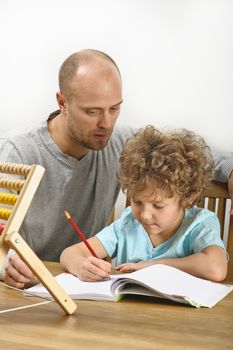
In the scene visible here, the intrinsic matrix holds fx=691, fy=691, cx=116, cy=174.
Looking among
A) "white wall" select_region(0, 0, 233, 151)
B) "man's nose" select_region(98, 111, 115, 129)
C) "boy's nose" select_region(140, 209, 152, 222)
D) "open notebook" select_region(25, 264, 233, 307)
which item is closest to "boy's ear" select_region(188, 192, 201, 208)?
"boy's nose" select_region(140, 209, 152, 222)

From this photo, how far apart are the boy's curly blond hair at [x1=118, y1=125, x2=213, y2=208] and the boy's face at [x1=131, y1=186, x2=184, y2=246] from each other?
2cm

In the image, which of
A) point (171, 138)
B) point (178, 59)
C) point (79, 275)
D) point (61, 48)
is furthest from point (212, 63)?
point (79, 275)

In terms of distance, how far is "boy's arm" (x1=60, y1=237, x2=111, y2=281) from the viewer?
181 centimetres

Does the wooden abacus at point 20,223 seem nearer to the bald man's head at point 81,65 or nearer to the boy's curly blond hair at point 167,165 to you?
the boy's curly blond hair at point 167,165

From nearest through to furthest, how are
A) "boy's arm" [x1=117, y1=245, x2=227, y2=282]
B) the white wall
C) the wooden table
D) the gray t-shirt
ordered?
the wooden table, "boy's arm" [x1=117, y1=245, x2=227, y2=282], the gray t-shirt, the white wall

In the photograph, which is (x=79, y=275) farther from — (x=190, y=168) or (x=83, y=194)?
(x=83, y=194)

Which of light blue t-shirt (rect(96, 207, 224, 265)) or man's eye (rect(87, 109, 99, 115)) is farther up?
man's eye (rect(87, 109, 99, 115))

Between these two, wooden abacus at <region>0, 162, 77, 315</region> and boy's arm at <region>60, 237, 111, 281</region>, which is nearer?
wooden abacus at <region>0, 162, 77, 315</region>

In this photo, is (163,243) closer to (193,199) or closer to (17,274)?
(193,199)

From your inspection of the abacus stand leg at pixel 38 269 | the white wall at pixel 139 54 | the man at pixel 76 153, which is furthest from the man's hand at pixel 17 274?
the white wall at pixel 139 54

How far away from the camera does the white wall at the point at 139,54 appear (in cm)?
334

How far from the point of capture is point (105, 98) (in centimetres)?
248

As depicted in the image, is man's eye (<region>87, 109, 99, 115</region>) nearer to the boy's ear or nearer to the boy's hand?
the boy's ear

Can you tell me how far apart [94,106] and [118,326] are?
3.83ft
